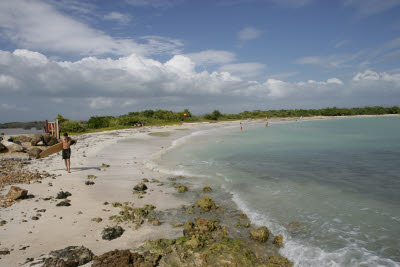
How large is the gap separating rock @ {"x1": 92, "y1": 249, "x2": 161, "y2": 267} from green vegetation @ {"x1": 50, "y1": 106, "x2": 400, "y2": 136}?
43.0 meters

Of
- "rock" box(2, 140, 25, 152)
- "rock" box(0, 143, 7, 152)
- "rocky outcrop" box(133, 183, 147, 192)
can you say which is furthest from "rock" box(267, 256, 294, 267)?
"rock" box(0, 143, 7, 152)

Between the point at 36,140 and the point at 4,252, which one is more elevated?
the point at 36,140

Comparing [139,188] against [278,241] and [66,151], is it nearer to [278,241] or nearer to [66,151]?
[66,151]

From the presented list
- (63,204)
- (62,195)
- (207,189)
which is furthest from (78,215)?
(207,189)

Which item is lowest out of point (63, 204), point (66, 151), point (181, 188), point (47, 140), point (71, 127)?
point (181, 188)

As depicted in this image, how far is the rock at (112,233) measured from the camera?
636 cm

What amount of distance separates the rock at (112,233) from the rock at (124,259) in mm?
955

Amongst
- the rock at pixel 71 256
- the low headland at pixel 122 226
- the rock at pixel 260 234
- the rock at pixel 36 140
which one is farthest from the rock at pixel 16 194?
the rock at pixel 36 140

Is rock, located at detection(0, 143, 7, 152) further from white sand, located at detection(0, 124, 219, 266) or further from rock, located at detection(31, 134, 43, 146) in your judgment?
white sand, located at detection(0, 124, 219, 266)

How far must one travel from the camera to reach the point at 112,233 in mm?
6461

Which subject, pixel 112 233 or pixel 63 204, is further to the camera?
pixel 63 204

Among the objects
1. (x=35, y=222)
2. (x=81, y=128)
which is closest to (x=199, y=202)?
(x=35, y=222)

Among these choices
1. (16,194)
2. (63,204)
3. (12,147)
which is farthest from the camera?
(12,147)

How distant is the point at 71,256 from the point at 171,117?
74163mm
